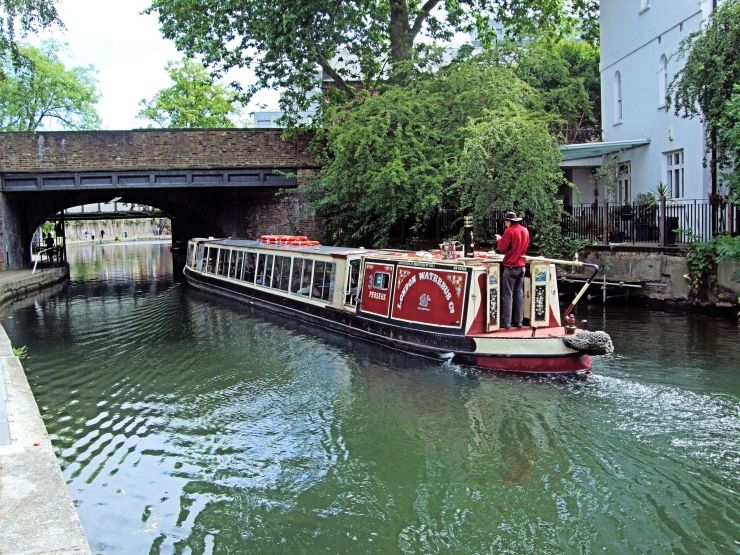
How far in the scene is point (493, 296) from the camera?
10.9m

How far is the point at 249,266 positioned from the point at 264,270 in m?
1.24

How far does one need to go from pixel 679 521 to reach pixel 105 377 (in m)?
8.19

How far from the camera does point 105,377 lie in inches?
435

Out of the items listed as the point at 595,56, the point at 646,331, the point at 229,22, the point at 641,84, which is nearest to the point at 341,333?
the point at 646,331

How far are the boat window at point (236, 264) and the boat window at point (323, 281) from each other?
4.98 m

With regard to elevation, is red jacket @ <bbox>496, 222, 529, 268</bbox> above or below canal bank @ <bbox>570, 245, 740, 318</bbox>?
above

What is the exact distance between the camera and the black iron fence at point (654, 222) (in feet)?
50.3

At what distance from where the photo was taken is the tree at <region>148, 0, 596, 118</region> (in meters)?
21.8

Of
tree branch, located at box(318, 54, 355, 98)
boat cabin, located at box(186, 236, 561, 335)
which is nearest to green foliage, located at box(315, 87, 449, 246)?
tree branch, located at box(318, 54, 355, 98)

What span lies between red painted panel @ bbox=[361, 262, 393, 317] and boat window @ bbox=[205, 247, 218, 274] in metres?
10.0

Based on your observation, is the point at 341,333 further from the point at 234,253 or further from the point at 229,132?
the point at 229,132

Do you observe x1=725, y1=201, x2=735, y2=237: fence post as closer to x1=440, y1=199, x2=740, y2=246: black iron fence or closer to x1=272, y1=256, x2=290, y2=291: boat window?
x1=440, y1=199, x2=740, y2=246: black iron fence

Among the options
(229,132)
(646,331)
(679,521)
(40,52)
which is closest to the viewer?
(679,521)

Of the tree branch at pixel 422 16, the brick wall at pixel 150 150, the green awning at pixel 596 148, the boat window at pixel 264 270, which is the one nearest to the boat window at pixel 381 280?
the boat window at pixel 264 270
